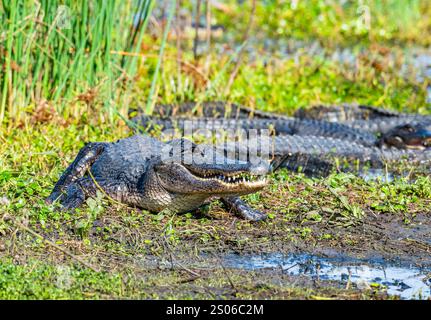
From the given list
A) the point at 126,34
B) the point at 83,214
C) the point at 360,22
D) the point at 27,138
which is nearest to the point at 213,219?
the point at 83,214

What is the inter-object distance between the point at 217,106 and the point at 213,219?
4208mm

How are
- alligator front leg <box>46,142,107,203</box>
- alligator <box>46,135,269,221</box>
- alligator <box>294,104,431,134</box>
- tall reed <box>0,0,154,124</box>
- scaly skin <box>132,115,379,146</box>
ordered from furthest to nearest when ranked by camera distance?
alligator <box>294,104,431,134</box>
scaly skin <box>132,115,379,146</box>
tall reed <box>0,0,154,124</box>
alligator front leg <box>46,142,107,203</box>
alligator <box>46,135,269,221</box>

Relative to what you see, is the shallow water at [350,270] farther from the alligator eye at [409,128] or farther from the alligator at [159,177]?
the alligator eye at [409,128]

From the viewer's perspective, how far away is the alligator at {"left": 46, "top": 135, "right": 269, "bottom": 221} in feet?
17.1

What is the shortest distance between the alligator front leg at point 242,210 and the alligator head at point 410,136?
4.46 metres

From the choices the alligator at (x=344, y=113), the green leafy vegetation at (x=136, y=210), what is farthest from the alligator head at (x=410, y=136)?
the green leafy vegetation at (x=136, y=210)

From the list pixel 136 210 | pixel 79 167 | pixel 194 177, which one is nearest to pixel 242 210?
pixel 194 177

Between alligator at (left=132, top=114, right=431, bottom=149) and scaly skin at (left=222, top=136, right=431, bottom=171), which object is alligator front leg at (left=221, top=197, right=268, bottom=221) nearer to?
scaly skin at (left=222, top=136, right=431, bottom=171)

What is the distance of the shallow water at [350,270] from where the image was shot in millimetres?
4656

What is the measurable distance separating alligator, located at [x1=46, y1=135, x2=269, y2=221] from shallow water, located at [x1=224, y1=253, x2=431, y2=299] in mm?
445

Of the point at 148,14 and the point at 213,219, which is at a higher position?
the point at 148,14

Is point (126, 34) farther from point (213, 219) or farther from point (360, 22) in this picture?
point (360, 22)

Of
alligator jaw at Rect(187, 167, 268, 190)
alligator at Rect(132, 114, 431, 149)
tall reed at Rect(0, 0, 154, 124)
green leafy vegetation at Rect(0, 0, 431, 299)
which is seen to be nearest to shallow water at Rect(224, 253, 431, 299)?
green leafy vegetation at Rect(0, 0, 431, 299)

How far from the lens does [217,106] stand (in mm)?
9789
